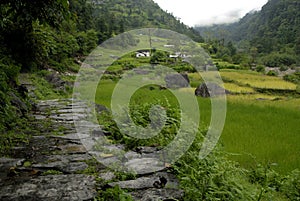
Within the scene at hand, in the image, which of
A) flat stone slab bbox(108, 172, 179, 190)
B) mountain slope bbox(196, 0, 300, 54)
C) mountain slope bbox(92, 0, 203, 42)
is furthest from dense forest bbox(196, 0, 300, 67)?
flat stone slab bbox(108, 172, 179, 190)

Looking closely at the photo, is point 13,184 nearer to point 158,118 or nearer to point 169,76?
point 158,118

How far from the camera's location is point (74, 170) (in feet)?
8.41

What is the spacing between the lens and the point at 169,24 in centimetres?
7600

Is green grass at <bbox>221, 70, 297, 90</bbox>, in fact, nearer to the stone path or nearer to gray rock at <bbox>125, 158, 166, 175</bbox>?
the stone path

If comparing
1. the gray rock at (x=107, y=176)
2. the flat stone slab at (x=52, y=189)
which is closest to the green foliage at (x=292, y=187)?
the gray rock at (x=107, y=176)

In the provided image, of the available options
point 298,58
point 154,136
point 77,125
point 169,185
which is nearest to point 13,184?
point 169,185

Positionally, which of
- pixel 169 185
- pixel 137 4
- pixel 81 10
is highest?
pixel 137 4

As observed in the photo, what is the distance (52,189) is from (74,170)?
0.43 meters

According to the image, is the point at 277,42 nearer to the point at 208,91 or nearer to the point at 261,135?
the point at 208,91

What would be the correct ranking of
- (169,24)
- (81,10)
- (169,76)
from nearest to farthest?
(169,76)
(81,10)
(169,24)

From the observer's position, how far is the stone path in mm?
2104

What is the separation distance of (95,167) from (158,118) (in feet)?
5.32

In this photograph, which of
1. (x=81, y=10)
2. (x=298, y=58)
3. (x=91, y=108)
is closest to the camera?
(x=91, y=108)

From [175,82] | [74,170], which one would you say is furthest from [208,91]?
[74,170]
